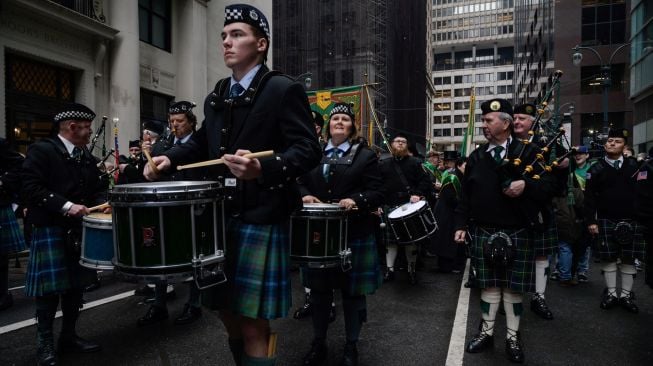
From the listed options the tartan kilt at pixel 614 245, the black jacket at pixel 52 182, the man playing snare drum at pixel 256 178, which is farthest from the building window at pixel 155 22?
the man playing snare drum at pixel 256 178

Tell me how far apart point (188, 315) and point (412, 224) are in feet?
9.59

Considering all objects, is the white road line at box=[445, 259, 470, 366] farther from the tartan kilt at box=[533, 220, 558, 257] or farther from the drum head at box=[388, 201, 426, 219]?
the drum head at box=[388, 201, 426, 219]

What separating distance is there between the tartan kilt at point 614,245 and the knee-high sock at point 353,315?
3593mm

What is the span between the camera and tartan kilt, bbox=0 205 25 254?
18.0ft

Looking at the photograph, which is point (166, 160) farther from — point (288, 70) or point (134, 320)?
point (288, 70)

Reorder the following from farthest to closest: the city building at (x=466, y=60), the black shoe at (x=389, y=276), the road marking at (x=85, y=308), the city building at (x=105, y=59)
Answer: the city building at (x=466, y=60), the city building at (x=105, y=59), the black shoe at (x=389, y=276), the road marking at (x=85, y=308)

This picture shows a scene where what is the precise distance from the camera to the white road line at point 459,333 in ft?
12.8

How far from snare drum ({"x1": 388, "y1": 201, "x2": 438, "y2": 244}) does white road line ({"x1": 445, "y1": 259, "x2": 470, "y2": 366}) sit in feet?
3.09

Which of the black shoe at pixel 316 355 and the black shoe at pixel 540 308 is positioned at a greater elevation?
the black shoe at pixel 316 355

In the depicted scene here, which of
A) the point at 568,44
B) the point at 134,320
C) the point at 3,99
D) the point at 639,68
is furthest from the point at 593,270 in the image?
the point at 568,44

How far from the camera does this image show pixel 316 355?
3699mm

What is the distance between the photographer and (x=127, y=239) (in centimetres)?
212

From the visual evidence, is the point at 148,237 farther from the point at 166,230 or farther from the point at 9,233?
the point at 9,233

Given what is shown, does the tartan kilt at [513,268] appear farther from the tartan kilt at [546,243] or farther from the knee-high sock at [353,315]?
the tartan kilt at [546,243]
